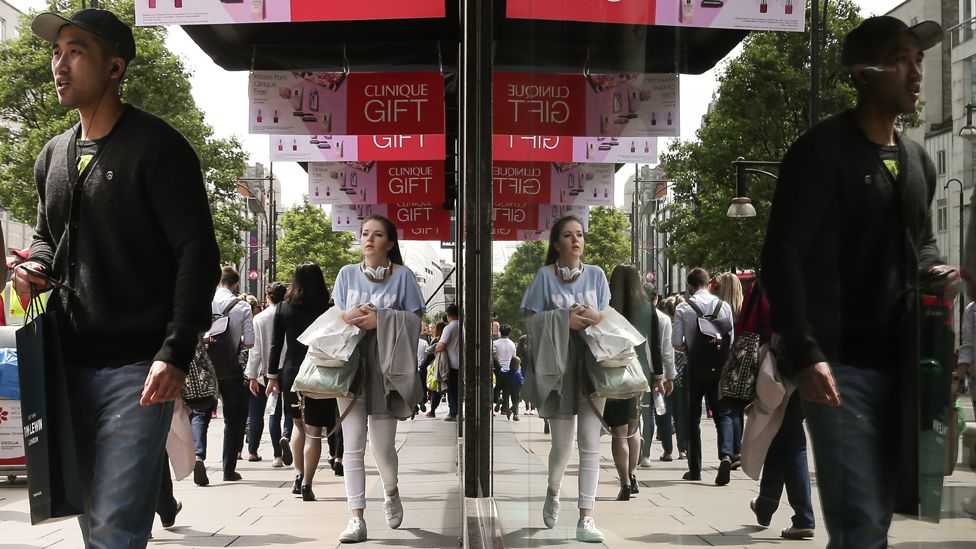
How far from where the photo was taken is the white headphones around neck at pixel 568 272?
9.08 ft

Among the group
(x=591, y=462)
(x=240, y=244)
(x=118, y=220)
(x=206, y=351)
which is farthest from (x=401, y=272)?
(x=591, y=462)

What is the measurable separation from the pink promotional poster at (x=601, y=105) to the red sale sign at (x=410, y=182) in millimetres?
6454

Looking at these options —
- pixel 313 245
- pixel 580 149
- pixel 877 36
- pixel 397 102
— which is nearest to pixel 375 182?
pixel 397 102

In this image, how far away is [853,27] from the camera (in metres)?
0.97

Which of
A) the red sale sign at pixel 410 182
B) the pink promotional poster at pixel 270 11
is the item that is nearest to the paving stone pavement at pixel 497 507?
the pink promotional poster at pixel 270 11

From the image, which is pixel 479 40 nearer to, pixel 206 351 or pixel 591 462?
pixel 206 351

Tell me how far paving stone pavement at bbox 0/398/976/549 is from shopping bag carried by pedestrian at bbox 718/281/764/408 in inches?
4.2

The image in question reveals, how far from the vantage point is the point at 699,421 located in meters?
1.44

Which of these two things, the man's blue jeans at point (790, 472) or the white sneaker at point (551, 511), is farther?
the white sneaker at point (551, 511)

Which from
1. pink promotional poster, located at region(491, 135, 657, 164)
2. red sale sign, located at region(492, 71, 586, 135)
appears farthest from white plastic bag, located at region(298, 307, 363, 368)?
pink promotional poster, located at region(491, 135, 657, 164)

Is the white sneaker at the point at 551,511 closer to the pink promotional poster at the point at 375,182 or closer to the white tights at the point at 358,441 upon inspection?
the white tights at the point at 358,441

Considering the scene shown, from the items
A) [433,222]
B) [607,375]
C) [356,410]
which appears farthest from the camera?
[433,222]

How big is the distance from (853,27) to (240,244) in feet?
11.1

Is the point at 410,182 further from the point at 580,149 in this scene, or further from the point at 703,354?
the point at 703,354
